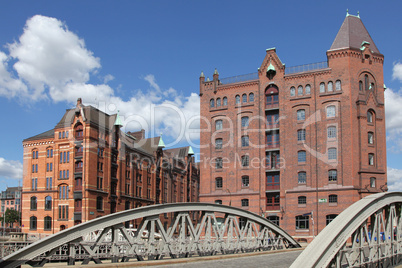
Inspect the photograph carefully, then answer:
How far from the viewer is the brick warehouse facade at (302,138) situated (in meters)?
46.4

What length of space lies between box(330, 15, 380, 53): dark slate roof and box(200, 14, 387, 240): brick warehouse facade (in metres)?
0.12

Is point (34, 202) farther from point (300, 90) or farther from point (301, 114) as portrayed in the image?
point (300, 90)

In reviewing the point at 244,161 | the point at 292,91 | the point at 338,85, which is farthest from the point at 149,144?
the point at 338,85

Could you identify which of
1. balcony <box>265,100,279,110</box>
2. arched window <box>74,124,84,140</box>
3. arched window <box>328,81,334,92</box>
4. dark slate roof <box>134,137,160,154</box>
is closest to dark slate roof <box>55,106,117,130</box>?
arched window <box>74,124,84,140</box>

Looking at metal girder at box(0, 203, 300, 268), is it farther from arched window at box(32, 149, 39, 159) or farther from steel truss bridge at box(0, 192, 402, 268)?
arched window at box(32, 149, 39, 159)

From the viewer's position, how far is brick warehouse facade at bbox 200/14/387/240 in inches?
1828

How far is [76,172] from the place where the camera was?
5462 cm

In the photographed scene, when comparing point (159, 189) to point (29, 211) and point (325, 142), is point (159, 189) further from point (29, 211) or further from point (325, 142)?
point (325, 142)

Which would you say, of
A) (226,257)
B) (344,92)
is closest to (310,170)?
(344,92)

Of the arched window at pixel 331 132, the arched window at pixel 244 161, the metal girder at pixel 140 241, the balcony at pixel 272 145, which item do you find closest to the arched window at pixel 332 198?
the arched window at pixel 331 132

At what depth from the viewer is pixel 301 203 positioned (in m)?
47.7

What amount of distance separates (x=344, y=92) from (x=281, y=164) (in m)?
10.4

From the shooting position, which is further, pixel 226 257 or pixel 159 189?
pixel 159 189

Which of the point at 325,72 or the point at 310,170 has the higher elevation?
the point at 325,72
